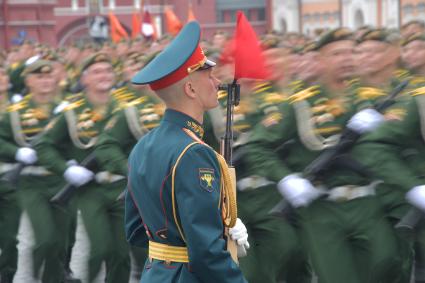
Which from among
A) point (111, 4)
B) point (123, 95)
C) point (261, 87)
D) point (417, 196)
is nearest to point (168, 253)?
point (417, 196)

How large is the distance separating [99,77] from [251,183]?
1.88 meters

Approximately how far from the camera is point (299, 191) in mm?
5301

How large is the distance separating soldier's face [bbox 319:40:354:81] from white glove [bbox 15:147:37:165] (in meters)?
2.28

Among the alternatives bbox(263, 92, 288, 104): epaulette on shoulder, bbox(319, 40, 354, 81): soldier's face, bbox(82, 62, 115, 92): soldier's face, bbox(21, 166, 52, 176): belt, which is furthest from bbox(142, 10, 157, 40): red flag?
bbox(319, 40, 354, 81): soldier's face

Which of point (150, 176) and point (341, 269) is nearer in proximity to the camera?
point (150, 176)

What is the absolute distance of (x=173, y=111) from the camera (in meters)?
3.27

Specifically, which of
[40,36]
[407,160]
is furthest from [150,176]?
[40,36]

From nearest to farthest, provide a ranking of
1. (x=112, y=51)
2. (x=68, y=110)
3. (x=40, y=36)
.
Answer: (x=68, y=110), (x=112, y=51), (x=40, y=36)

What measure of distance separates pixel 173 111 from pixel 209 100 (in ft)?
0.42

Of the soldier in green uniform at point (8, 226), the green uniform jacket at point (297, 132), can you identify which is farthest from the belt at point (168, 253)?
the soldier in green uniform at point (8, 226)

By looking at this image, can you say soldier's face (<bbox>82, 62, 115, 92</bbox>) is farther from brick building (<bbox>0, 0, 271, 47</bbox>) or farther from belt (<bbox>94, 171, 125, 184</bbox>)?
brick building (<bbox>0, 0, 271, 47</bbox>)

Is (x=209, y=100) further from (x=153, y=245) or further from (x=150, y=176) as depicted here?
(x=153, y=245)

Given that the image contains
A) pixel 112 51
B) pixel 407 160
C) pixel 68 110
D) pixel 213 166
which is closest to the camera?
pixel 213 166

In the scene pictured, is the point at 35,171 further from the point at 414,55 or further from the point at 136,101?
the point at 414,55
